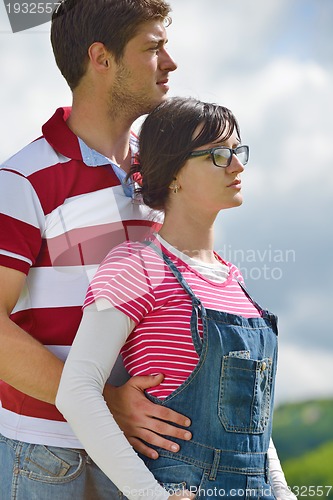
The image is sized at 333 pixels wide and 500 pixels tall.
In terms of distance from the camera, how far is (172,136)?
5.97 ft

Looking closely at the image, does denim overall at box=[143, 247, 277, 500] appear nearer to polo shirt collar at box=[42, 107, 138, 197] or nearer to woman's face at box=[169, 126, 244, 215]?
woman's face at box=[169, 126, 244, 215]

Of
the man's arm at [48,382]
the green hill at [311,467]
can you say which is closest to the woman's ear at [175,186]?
the man's arm at [48,382]

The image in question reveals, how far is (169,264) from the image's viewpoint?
171 centimetres

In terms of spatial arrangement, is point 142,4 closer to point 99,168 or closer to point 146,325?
point 99,168

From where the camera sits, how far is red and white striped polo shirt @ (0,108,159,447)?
1843mm

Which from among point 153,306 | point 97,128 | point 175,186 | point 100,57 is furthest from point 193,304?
point 100,57

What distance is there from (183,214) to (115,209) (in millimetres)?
228

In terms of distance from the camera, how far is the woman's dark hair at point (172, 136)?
5.90ft

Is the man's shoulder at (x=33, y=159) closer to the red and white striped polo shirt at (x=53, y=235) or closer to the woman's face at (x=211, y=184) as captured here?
the red and white striped polo shirt at (x=53, y=235)

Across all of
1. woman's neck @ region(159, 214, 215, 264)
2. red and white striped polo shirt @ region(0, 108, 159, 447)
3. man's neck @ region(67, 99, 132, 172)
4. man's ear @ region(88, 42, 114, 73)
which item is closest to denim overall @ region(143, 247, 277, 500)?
woman's neck @ region(159, 214, 215, 264)

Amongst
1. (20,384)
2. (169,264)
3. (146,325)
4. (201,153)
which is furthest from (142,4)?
(20,384)

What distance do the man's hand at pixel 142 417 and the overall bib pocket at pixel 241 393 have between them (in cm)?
9

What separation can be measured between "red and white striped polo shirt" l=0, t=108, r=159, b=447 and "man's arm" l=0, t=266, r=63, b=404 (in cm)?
7

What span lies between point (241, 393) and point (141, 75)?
3.05 ft
